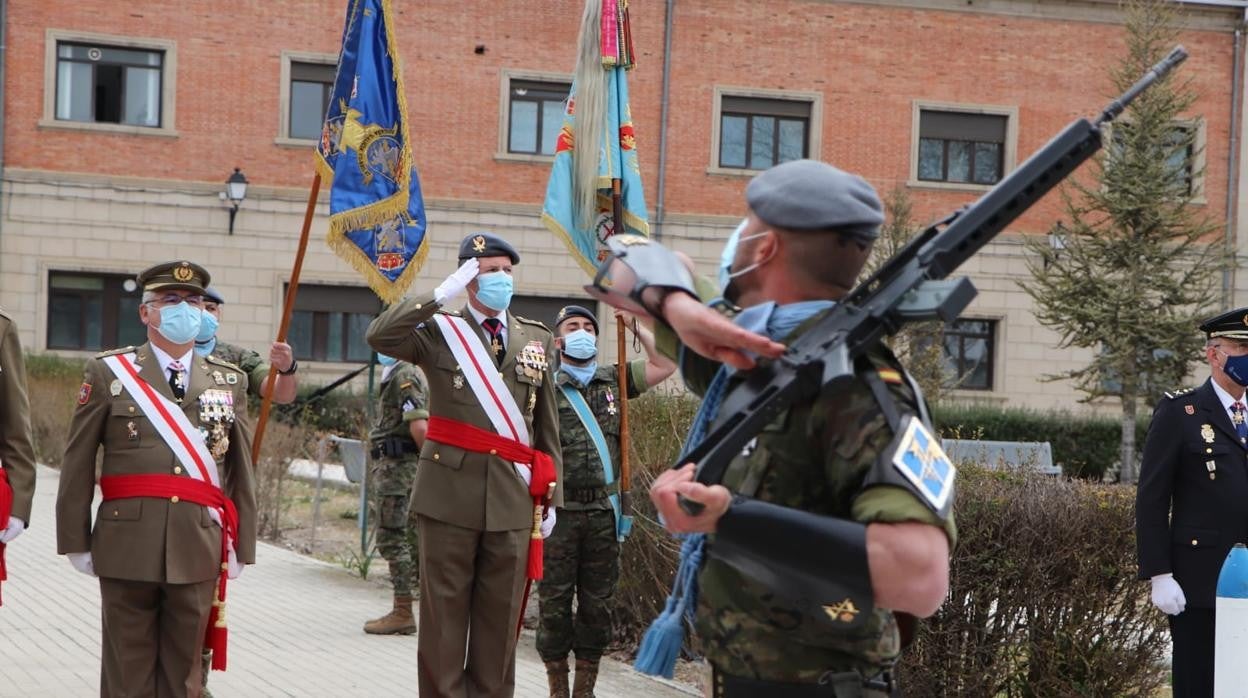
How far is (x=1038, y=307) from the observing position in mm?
30234

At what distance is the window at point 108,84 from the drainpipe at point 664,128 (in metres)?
9.65

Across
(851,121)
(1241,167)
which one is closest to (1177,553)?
(851,121)

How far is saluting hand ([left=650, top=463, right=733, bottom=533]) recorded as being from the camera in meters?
2.67

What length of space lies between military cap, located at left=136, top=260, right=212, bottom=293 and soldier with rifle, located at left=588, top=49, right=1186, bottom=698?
11.4 feet

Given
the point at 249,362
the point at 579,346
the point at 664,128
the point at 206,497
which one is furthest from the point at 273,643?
the point at 664,128

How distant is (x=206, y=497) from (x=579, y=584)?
7.36ft

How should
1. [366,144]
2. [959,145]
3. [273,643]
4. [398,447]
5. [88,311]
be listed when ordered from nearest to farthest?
[366,144]
[273,643]
[398,447]
[88,311]
[959,145]

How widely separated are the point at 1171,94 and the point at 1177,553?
2242 centimetres

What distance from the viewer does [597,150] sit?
7.70 metres

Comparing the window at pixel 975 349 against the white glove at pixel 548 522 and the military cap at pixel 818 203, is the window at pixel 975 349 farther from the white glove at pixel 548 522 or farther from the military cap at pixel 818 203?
the military cap at pixel 818 203

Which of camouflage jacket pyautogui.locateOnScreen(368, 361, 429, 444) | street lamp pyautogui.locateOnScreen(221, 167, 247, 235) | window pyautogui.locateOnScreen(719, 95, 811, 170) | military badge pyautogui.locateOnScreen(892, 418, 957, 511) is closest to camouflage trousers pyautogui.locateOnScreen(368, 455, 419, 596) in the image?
camouflage jacket pyautogui.locateOnScreen(368, 361, 429, 444)

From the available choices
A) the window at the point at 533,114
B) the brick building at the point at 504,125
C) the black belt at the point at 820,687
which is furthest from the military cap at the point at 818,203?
the window at the point at 533,114

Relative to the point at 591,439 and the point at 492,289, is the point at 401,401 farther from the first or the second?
the point at 492,289

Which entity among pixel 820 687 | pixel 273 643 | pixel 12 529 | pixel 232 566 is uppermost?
pixel 820 687
